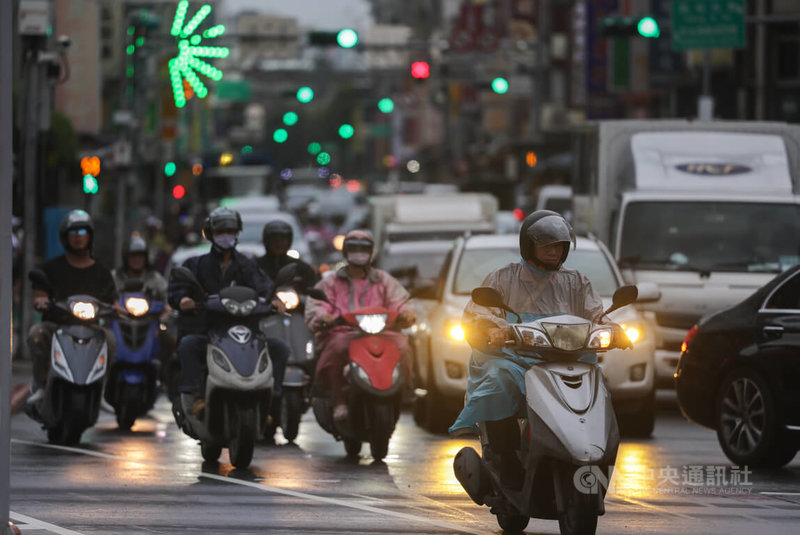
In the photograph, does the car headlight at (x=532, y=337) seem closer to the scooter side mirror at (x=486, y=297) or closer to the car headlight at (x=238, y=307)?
the scooter side mirror at (x=486, y=297)

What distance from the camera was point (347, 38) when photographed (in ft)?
120

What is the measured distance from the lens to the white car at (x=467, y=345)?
15766 millimetres

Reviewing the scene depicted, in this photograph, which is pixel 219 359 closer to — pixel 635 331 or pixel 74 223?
pixel 74 223

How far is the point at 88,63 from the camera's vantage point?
55469 mm

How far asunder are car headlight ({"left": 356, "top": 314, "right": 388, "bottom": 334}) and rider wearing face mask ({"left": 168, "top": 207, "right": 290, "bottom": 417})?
0.58 metres

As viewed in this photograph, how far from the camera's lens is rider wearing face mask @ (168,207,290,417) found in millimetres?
12711

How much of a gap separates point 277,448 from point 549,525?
4800 mm

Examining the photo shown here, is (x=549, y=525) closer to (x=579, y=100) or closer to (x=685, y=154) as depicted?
(x=685, y=154)

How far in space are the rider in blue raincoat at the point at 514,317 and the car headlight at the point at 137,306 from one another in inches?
272

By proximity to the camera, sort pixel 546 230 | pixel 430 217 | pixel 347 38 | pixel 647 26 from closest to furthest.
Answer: pixel 546 230 → pixel 430 217 → pixel 647 26 → pixel 347 38

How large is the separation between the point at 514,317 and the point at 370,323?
4125 millimetres

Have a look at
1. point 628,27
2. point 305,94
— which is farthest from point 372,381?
point 305,94

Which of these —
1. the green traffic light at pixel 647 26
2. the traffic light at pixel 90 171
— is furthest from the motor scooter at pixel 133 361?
the green traffic light at pixel 647 26

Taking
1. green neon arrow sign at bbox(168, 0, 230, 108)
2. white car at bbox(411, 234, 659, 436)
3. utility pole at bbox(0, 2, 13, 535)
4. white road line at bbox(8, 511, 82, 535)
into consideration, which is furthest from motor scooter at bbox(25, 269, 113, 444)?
green neon arrow sign at bbox(168, 0, 230, 108)
